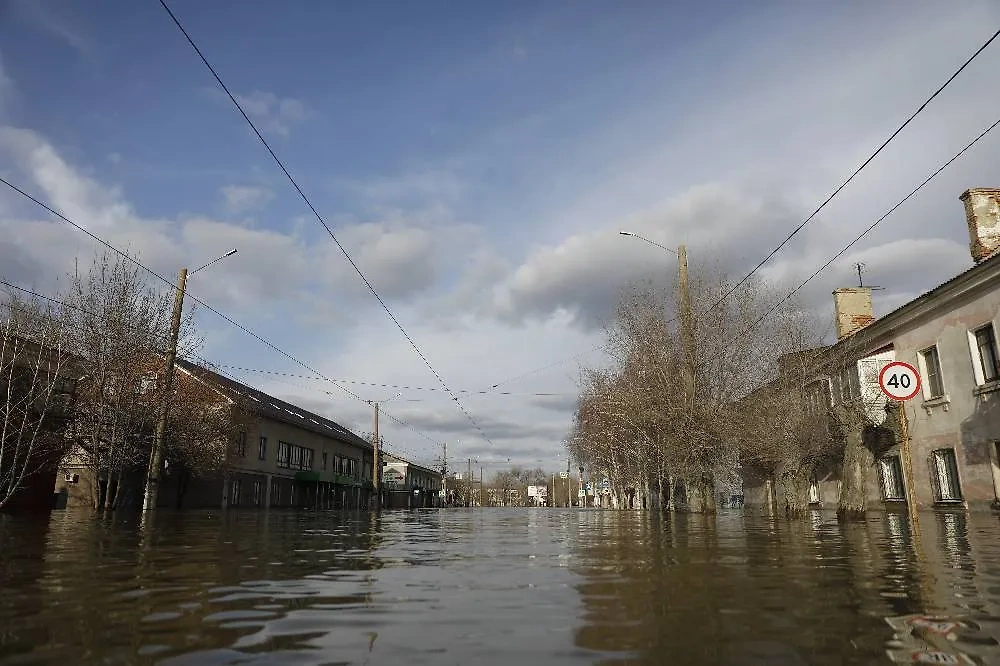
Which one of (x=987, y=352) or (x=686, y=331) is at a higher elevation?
(x=686, y=331)

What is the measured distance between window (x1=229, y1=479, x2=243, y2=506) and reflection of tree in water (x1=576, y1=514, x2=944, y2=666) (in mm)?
38838

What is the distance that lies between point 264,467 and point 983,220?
40.5 m

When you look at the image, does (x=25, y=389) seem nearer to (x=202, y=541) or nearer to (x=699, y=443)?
(x=202, y=541)

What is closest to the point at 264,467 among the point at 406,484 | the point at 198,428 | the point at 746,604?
the point at 198,428

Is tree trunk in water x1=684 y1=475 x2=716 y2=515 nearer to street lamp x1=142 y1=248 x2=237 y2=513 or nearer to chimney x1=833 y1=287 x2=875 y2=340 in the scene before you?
chimney x1=833 y1=287 x2=875 y2=340

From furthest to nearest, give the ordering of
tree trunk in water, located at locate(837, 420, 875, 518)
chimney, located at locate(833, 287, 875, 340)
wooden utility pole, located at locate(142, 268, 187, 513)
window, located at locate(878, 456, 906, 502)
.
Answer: chimney, located at locate(833, 287, 875, 340), window, located at locate(878, 456, 906, 502), wooden utility pole, located at locate(142, 268, 187, 513), tree trunk in water, located at locate(837, 420, 875, 518)

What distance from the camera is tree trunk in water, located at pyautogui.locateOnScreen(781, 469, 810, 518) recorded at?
714 inches

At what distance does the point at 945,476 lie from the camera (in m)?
21.5

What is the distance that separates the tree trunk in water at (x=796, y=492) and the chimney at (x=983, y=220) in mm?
9179

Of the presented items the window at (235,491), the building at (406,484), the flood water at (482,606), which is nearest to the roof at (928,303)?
the flood water at (482,606)

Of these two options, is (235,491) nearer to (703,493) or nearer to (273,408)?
(273,408)

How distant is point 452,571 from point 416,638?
2.66 m

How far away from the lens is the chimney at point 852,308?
29.4 metres

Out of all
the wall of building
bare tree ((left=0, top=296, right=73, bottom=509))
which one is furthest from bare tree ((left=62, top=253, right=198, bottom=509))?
the wall of building
